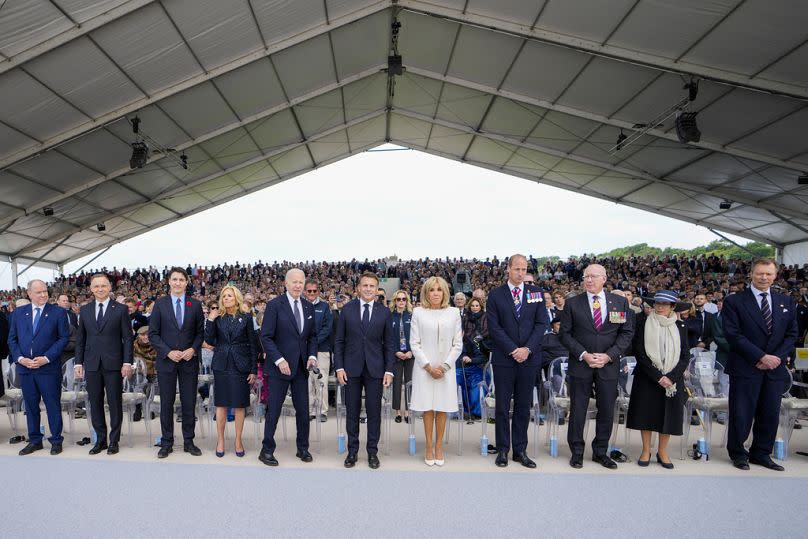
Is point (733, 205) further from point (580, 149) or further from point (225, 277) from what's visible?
point (225, 277)

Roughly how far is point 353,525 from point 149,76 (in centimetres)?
1034

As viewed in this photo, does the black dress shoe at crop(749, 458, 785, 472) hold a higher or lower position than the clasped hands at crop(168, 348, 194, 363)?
lower

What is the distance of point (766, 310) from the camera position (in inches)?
162

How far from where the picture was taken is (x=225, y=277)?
20.5m

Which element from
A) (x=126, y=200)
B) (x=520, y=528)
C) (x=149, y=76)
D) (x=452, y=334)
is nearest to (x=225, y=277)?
(x=126, y=200)

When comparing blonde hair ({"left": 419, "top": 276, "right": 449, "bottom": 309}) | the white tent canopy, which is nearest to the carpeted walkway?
blonde hair ({"left": 419, "top": 276, "right": 449, "bottom": 309})

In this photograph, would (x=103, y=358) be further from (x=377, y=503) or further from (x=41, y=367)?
(x=377, y=503)

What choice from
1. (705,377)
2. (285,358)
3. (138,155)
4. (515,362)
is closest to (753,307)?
(705,377)

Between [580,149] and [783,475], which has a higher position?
[580,149]

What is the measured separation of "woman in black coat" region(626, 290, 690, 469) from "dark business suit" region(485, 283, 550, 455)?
0.85 metres

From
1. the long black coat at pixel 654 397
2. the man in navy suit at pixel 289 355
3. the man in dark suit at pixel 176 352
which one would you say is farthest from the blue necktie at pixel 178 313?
the long black coat at pixel 654 397

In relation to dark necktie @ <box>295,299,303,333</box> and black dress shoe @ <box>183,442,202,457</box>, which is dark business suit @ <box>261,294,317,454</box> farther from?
black dress shoe @ <box>183,442,202,457</box>

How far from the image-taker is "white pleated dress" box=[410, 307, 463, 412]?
4043mm

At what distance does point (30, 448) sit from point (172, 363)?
145 centimetres
